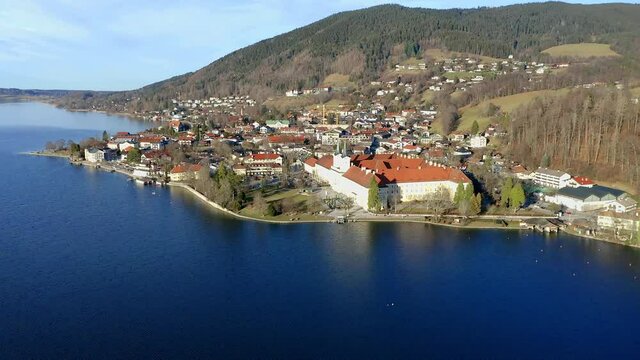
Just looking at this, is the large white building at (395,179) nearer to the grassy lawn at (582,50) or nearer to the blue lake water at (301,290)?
the blue lake water at (301,290)

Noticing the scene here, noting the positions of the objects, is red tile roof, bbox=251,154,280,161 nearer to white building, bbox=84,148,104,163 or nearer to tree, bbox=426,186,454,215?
white building, bbox=84,148,104,163

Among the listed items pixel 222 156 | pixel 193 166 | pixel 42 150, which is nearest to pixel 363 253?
pixel 193 166

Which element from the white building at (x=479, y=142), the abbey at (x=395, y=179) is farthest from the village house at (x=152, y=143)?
the white building at (x=479, y=142)

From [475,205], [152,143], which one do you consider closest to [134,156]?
[152,143]

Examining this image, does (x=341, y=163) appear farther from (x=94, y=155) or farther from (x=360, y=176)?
(x=94, y=155)

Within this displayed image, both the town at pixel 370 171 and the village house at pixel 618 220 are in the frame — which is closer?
the village house at pixel 618 220

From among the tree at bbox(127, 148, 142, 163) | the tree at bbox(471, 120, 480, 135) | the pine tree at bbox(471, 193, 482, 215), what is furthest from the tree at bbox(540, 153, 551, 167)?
the tree at bbox(127, 148, 142, 163)
